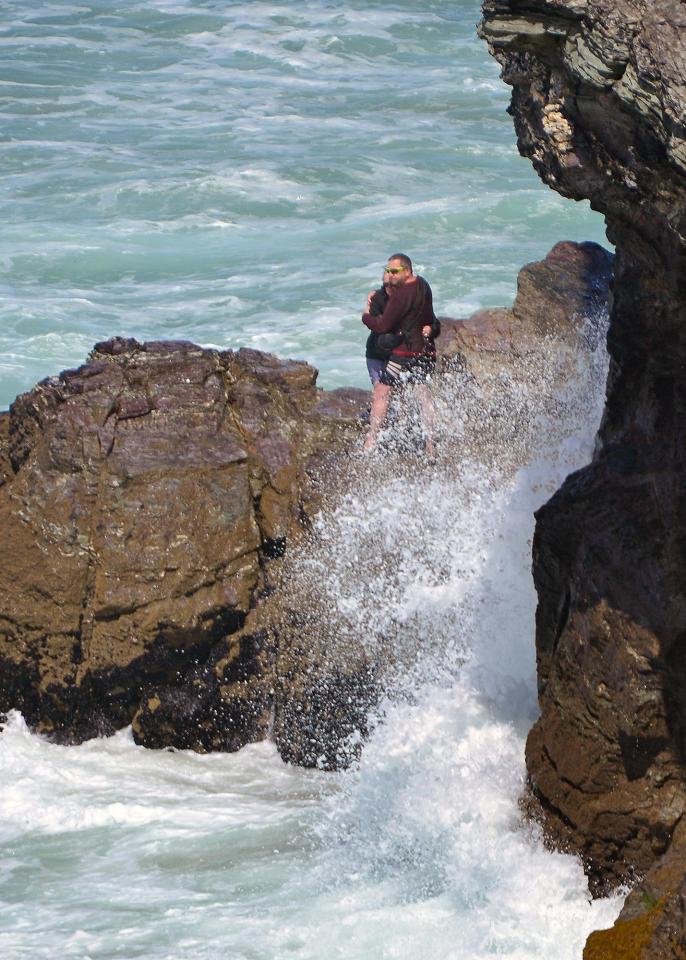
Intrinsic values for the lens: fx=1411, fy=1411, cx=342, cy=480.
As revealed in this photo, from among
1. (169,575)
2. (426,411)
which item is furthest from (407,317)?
(169,575)

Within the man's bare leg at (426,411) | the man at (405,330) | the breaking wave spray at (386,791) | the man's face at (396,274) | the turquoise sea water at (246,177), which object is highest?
the turquoise sea water at (246,177)

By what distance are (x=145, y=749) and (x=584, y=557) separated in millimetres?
3325

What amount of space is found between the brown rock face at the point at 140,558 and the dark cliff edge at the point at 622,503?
2285 millimetres

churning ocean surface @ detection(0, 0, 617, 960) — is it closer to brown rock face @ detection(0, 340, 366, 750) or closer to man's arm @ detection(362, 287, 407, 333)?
brown rock face @ detection(0, 340, 366, 750)

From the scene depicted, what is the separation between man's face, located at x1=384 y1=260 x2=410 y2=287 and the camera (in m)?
9.48

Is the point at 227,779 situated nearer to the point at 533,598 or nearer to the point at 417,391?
the point at 533,598

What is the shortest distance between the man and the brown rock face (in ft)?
3.38

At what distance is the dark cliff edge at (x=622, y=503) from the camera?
4.70 meters

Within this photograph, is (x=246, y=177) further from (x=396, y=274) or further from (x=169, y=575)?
(x=169, y=575)

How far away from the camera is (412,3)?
34281 mm

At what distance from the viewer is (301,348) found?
50.6ft

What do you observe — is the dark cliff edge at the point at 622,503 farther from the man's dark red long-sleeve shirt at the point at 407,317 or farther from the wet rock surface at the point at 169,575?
the man's dark red long-sleeve shirt at the point at 407,317

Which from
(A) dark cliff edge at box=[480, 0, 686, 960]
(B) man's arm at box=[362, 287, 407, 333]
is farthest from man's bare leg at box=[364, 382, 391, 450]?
(A) dark cliff edge at box=[480, 0, 686, 960]

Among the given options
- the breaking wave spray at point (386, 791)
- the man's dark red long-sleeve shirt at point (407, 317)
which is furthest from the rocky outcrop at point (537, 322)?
the man's dark red long-sleeve shirt at point (407, 317)
